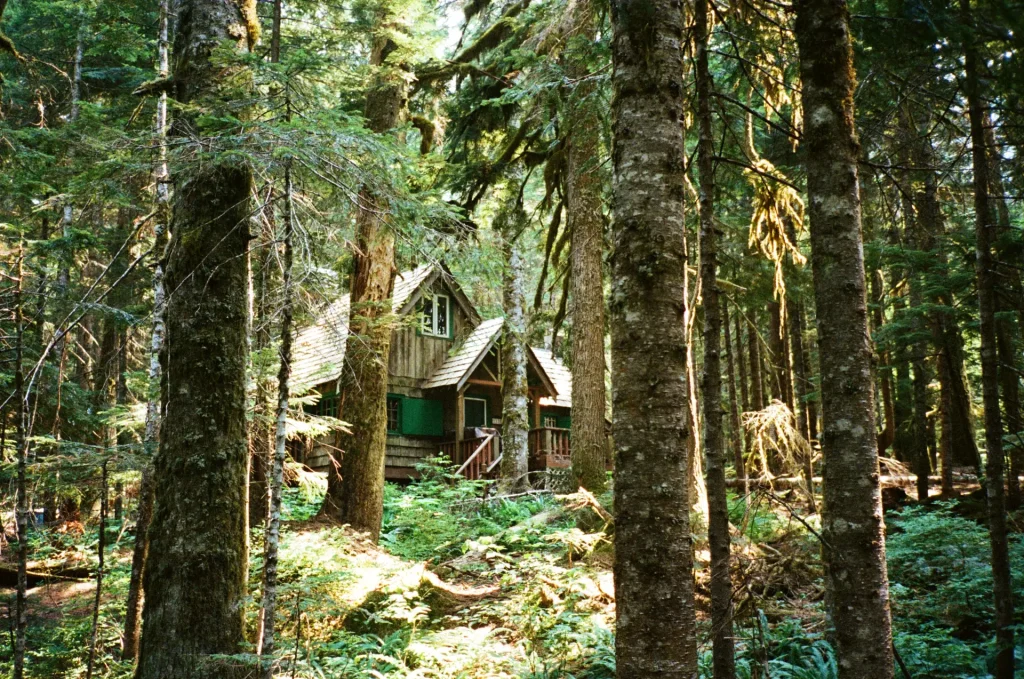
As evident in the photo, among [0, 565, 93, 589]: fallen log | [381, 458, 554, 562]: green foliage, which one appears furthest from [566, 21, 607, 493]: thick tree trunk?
[0, 565, 93, 589]: fallen log

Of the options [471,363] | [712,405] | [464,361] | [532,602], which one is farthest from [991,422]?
[464,361]

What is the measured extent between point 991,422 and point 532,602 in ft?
14.9

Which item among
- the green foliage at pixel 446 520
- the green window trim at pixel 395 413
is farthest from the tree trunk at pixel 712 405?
the green window trim at pixel 395 413

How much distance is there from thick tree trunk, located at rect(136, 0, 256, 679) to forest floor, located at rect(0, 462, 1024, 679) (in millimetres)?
664

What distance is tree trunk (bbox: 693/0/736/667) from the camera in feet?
13.4

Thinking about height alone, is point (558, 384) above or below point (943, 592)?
above

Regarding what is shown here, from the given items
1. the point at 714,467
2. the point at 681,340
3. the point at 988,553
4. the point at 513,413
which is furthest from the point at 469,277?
the point at 513,413

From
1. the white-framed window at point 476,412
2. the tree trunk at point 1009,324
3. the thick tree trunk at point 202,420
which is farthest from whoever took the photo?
the white-framed window at point 476,412

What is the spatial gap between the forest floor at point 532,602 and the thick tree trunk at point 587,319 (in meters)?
0.90

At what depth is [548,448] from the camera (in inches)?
829

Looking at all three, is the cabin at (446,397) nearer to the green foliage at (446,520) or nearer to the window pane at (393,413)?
the window pane at (393,413)

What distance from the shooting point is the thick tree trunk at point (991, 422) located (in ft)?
15.4

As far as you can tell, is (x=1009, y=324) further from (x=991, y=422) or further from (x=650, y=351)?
(x=650, y=351)

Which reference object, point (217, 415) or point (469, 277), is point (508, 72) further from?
point (217, 415)
